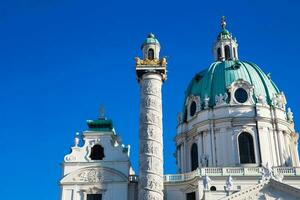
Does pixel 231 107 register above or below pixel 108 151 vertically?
above

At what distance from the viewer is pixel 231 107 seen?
46250 millimetres

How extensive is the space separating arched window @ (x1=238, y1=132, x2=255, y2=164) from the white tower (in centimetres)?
1269

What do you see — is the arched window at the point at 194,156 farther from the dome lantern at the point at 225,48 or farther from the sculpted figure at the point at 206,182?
the dome lantern at the point at 225,48

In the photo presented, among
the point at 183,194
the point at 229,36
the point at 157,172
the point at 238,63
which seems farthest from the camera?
the point at 229,36

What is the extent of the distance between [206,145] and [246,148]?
12.2 feet

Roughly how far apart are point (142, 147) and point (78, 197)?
7861 millimetres

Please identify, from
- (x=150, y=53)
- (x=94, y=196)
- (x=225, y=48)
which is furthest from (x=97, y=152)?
(x=225, y=48)

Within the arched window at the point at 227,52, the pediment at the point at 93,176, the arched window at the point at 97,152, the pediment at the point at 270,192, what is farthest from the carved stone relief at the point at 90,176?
the arched window at the point at 227,52

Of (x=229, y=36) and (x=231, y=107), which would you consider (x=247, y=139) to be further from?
(x=229, y=36)

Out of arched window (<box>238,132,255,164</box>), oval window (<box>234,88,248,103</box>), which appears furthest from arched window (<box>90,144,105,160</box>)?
oval window (<box>234,88,248,103</box>)

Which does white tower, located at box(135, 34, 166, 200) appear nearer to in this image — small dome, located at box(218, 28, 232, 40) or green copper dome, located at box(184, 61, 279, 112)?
green copper dome, located at box(184, 61, 279, 112)

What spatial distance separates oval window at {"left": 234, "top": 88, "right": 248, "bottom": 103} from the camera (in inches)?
1853

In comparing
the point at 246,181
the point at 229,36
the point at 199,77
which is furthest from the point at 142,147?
the point at 229,36

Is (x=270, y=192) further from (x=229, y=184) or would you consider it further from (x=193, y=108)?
(x=193, y=108)
